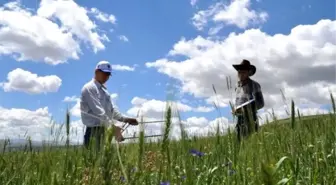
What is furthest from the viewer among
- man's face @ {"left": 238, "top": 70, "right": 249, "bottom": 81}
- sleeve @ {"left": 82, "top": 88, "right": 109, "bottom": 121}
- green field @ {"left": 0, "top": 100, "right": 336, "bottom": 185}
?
man's face @ {"left": 238, "top": 70, "right": 249, "bottom": 81}

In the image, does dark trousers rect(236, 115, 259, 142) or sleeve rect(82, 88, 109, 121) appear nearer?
dark trousers rect(236, 115, 259, 142)

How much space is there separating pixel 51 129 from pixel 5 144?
36 cm

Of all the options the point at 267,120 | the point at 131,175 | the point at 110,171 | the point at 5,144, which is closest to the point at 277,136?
the point at 267,120

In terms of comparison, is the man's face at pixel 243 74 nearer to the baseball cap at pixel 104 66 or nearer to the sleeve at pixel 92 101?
the baseball cap at pixel 104 66

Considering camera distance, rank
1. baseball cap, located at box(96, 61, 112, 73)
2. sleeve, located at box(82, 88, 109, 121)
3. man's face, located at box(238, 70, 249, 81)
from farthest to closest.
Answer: man's face, located at box(238, 70, 249, 81) < baseball cap, located at box(96, 61, 112, 73) < sleeve, located at box(82, 88, 109, 121)

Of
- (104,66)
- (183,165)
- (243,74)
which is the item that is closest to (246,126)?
(183,165)

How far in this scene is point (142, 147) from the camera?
1.09 meters

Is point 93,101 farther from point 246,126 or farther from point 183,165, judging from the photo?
point 183,165

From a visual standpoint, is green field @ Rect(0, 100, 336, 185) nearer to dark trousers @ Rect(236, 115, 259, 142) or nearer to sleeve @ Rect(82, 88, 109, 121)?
dark trousers @ Rect(236, 115, 259, 142)

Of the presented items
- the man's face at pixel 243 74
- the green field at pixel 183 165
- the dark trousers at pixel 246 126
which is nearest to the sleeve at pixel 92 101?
the dark trousers at pixel 246 126

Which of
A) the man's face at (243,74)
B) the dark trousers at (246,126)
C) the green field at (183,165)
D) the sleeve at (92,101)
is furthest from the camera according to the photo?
the man's face at (243,74)

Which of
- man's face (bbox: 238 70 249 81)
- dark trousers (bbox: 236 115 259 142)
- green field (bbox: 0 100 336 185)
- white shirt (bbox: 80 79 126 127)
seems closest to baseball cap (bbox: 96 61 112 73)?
white shirt (bbox: 80 79 126 127)

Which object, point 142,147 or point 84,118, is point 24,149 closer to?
point 142,147

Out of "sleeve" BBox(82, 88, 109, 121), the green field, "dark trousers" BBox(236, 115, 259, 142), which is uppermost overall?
"sleeve" BBox(82, 88, 109, 121)
